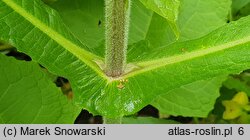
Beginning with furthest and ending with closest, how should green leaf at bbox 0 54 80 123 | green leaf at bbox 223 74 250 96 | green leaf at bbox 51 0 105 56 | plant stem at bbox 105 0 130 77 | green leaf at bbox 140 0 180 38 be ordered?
green leaf at bbox 223 74 250 96, green leaf at bbox 51 0 105 56, green leaf at bbox 0 54 80 123, plant stem at bbox 105 0 130 77, green leaf at bbox 140 0 180 38

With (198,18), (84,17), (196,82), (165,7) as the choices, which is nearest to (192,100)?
→ (196,82)

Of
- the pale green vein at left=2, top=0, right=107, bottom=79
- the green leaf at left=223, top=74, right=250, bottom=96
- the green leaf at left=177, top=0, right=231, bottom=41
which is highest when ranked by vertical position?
the green leaf at left=177, top=0, right=231, bottom=41

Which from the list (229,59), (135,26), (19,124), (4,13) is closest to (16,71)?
(19,124)

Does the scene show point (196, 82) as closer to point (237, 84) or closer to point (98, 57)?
point (237, 84)

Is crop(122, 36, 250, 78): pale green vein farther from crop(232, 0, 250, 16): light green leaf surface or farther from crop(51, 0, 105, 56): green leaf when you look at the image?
crop(232, 0, 250, 16): light green leaf surface

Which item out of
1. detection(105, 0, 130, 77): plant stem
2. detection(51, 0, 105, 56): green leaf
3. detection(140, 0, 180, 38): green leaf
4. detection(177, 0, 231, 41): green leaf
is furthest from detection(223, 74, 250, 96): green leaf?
detection(140, 0, 180, 38): green leaf

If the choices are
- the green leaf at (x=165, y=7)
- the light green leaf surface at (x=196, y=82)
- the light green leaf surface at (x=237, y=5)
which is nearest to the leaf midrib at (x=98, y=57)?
the green leaf at (x=165, y=7)
